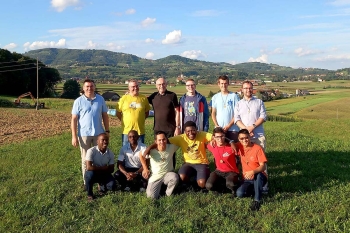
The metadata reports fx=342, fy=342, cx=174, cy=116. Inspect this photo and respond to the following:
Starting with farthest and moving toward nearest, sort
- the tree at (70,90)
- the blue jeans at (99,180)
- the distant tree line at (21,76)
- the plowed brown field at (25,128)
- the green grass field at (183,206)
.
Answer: the tree at (70,90), the distant tree line at (21,76), the plowed brown field at (25,128), the blue jeans at (99,180), the green grass field at (183,206)

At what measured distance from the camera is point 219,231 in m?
5.05

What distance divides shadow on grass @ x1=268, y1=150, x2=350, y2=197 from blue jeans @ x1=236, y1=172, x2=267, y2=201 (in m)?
0.39

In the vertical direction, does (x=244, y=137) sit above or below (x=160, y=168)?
above

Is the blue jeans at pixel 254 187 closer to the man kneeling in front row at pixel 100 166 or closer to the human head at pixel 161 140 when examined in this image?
the human head at pixel 161 140

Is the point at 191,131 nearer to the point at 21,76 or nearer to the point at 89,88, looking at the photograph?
the point at 89,88

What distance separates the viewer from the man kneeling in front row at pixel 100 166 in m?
6.68

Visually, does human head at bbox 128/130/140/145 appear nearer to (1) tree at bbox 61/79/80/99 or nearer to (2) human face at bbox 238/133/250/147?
(2) human face at bbox 238/133/250/147

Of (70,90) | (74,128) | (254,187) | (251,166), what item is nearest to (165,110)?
(74,128)

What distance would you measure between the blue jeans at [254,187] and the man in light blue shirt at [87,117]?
3072mm

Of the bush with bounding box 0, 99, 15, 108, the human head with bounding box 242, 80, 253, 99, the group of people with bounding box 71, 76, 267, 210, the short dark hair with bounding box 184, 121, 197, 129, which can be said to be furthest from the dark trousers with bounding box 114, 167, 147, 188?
the bush with bounding box 0, 99, 15, 108

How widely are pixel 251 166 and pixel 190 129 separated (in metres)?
1.37

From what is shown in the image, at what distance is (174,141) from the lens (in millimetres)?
6953

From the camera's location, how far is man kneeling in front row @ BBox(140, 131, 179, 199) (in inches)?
258

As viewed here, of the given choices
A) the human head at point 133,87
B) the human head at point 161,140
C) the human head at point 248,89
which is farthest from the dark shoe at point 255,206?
the human head at point 133,87
